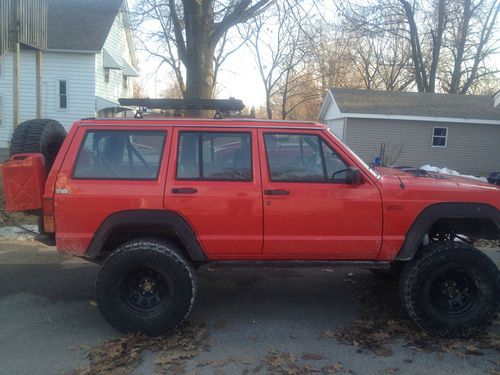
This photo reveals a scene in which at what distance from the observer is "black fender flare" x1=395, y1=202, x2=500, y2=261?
14.9 ft

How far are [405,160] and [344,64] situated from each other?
2034cm

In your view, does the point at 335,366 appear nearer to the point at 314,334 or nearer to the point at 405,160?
the point at 314,334

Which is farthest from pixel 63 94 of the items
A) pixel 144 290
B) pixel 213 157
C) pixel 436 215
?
pixel 436 215

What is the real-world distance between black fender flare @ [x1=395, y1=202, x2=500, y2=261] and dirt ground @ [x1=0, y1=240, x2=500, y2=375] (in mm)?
797

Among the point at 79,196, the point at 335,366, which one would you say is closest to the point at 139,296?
the point at 79,196

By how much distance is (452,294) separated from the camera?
15.2 ft

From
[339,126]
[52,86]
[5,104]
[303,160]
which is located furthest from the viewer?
[339,126]

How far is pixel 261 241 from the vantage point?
4543 millimetres

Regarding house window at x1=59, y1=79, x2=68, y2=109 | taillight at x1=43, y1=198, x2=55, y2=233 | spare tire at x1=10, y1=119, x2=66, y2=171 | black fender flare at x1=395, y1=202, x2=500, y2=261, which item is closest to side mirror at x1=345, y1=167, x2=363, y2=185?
black fender flare at x1=395, y1=202, x2=500, y2=261

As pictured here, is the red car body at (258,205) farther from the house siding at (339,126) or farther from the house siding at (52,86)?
the house siding at (52,86)

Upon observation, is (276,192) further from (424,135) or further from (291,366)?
(424,135)

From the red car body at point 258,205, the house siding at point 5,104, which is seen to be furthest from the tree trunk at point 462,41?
the red car body at point 258,205

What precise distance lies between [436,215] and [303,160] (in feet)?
4.42

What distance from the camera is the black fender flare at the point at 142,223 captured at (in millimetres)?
4418
